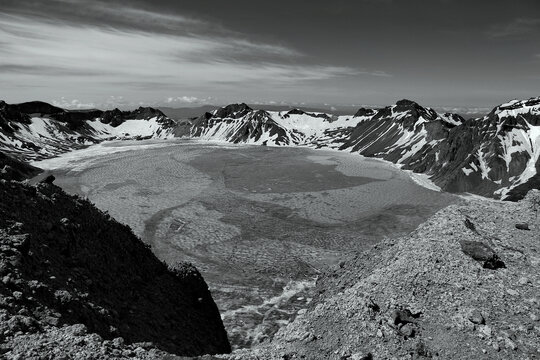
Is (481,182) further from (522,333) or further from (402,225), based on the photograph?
(522,333)

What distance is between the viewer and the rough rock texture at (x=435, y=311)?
12.5 metres

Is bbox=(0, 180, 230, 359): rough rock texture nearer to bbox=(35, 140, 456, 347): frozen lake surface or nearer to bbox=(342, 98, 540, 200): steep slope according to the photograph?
bbox=(35, 140, 456, 347): frozen lake surface

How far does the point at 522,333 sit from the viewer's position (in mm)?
13023

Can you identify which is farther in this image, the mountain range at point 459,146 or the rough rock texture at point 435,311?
the mountain range at point 459,146

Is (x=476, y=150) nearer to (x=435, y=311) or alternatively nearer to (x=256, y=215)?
(x=256, y=215)

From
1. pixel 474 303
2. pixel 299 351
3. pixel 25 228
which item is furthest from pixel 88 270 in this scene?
pixel 474 303

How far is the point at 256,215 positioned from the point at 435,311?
2019 inches

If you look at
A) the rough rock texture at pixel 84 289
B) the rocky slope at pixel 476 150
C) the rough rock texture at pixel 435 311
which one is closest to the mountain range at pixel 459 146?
the rocky slope at pixel 476 150

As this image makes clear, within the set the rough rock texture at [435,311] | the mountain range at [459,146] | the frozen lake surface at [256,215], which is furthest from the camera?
the mountain range at [459,146]

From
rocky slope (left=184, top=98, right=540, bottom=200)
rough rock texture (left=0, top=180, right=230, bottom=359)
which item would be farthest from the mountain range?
rough rock texture (left=0, top=180, right=230, bottom=359)

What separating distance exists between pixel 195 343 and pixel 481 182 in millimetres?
99928

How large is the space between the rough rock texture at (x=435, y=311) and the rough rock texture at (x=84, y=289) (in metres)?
5.54

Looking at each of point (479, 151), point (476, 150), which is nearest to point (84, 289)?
point (479, 151)

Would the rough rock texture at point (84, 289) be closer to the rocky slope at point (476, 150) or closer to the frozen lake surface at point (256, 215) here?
the frozen lake surface at point (256, 215)
